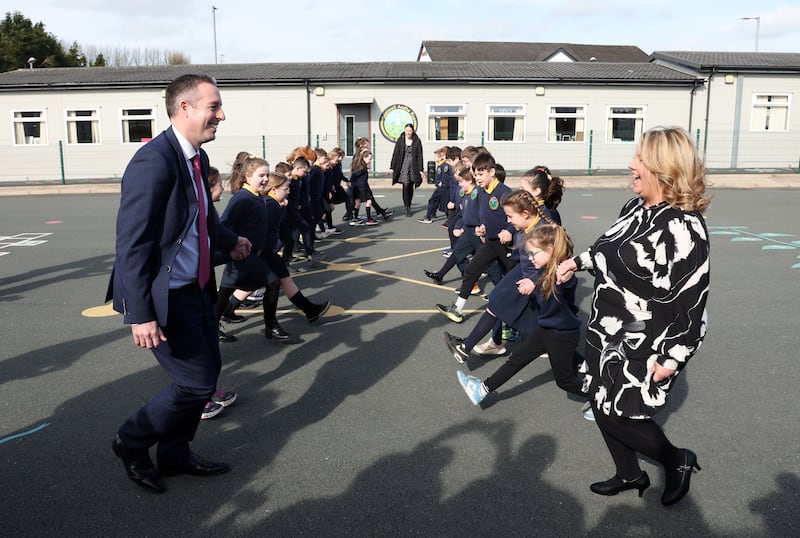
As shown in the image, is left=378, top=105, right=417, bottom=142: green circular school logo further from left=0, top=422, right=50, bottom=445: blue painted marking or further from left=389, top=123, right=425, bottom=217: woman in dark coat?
left=0, top=422, right=50, bottom=445: blue painted marking

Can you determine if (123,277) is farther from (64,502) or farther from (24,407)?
(24,407)

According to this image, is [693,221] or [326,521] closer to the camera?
[693,221]

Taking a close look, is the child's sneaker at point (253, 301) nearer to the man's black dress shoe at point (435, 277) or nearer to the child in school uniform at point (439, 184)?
the man's black dress shoe at point (435, 277)

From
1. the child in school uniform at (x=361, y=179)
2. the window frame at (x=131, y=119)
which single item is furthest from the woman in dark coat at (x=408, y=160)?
the window frame at (x=131, y=119)

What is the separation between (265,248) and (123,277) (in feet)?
11.3

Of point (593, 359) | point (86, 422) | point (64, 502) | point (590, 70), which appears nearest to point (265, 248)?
point (86, 422)

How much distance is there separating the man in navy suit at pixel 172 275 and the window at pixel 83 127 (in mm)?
25892

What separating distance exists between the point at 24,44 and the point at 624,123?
4033 centimetres

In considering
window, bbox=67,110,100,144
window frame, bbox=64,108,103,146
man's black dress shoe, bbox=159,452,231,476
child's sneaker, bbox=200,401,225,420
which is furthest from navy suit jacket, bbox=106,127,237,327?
window, bbox=67,110,100,144

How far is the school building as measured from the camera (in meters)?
26.1

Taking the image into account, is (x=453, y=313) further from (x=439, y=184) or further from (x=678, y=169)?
(x=439, y=184)

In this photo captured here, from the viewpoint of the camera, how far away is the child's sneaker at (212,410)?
4582 mm

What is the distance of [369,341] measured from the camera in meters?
6.32

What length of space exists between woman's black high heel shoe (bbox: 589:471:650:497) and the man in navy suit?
6.78 ft
